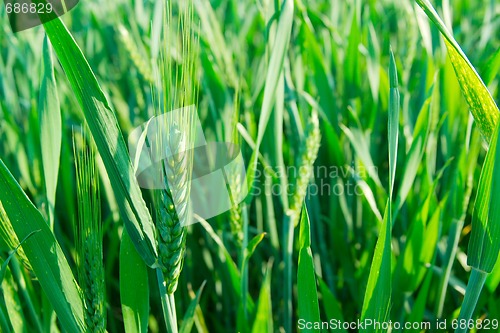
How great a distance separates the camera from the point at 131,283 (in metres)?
0.47

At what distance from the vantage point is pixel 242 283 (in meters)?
0.57

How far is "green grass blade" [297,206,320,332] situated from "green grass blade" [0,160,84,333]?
190 millimetres

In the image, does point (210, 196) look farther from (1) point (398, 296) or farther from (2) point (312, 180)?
(1) point (398, 296)

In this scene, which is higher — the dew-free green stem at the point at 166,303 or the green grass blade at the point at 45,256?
the green grass blade at the point at 45,256

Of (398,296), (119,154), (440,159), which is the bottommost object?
(398,296)

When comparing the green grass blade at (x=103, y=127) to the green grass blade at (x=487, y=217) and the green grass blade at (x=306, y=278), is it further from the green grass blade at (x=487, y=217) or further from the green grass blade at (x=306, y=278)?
the green grass blade at (x=487, y=217)

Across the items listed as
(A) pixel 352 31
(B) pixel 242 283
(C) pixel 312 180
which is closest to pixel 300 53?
(A) pixel 352 31

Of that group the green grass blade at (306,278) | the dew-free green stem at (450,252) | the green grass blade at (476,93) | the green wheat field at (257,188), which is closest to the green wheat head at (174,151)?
the green wheat field at (257,188)

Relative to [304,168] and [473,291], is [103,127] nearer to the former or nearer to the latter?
[304,168]

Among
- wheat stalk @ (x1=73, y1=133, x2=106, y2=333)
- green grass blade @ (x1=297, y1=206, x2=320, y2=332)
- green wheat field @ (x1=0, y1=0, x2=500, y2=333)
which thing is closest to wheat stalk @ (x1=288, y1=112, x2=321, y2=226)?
green wheat field @ (x1=0, y1=0, x2=500, y2=333)

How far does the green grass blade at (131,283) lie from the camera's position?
46 centimetres

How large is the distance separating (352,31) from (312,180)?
10.1 inches

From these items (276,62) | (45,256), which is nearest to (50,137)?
(45,256)

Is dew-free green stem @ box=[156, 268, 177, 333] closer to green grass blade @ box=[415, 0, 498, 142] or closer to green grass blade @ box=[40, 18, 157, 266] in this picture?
green grass blade @ box=[40, 18, 157, 266]
